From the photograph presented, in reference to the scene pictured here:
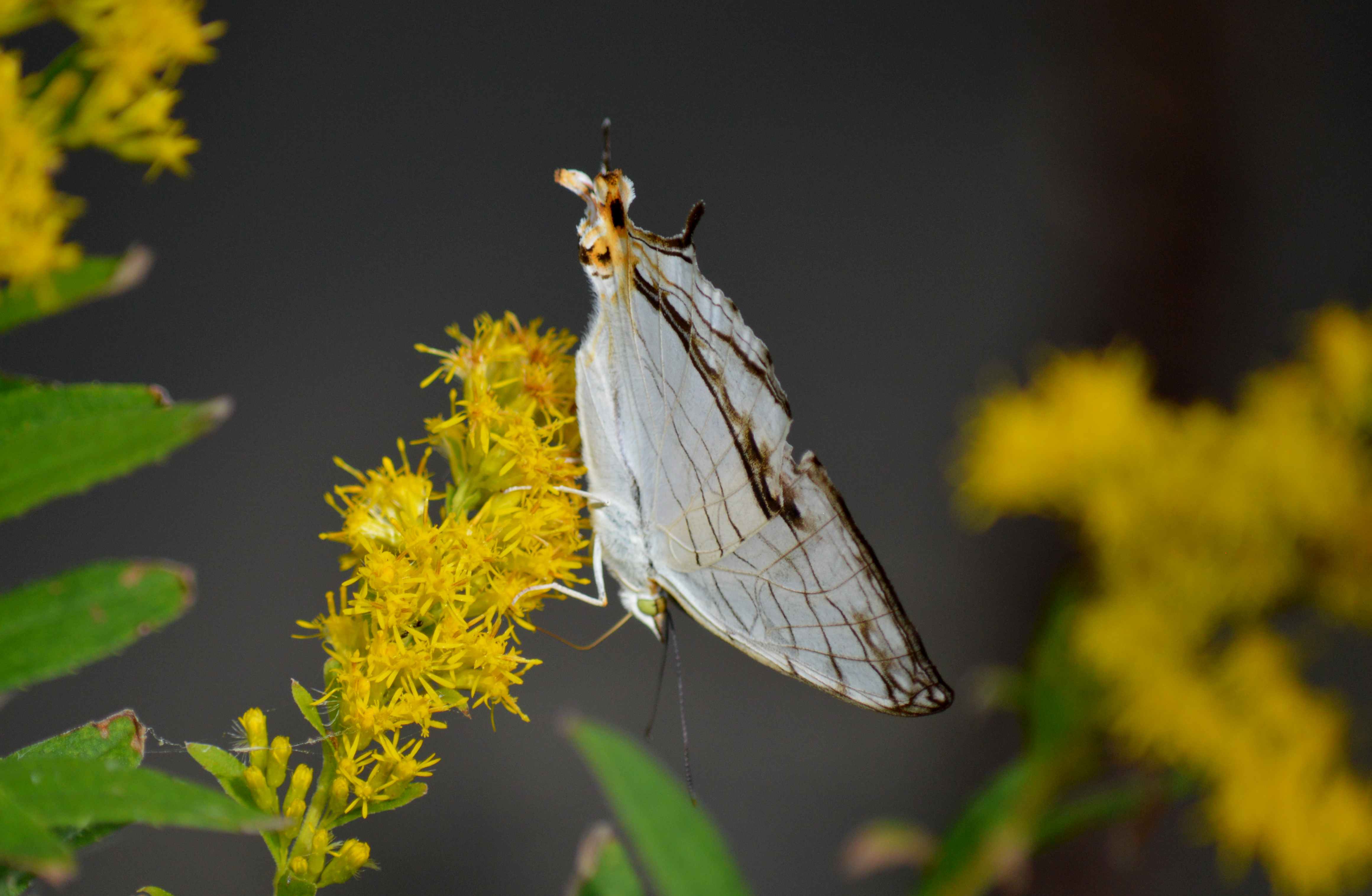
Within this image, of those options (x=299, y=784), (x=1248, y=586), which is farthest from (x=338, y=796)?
(x=1248, y=586)

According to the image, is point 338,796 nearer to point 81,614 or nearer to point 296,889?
point 296,889

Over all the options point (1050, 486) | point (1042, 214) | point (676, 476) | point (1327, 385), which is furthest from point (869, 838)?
point (1042, 214)

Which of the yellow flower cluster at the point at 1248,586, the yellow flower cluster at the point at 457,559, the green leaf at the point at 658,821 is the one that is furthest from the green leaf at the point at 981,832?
the yellow flower cluster at the point at 457,559

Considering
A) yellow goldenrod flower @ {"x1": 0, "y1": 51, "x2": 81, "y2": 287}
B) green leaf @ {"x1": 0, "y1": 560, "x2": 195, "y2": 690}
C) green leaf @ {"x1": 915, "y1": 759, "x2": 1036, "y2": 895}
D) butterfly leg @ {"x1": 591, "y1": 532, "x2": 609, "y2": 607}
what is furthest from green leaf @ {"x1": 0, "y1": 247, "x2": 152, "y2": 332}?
green leaf @ {"x1": 915, "y1": 759, "x2": 1036, "y2": 895}

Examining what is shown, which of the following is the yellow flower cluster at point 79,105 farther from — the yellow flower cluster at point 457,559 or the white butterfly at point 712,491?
the white butterfly at point 712,491

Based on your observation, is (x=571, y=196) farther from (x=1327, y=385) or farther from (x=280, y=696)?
(x=1327, y=385)

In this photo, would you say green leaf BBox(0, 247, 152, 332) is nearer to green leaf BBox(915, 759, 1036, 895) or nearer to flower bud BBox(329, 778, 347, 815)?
flower bud BBox(329, 778, 347, 815)

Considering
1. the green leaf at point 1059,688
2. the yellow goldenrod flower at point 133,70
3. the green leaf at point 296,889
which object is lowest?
the green leaf at point 296,889
